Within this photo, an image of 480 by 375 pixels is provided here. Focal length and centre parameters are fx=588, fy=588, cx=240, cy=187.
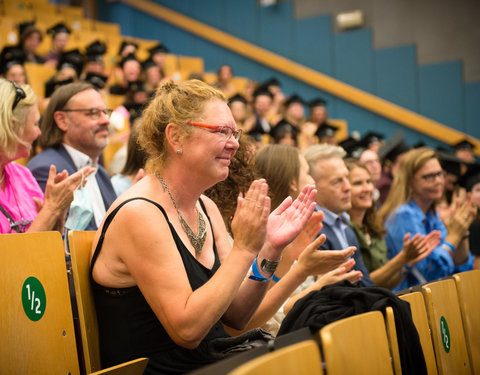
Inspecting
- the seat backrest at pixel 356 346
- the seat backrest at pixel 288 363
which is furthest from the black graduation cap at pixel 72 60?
the seat backrest at pixel 288 363

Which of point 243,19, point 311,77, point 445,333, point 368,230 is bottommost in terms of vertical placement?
point 368,230

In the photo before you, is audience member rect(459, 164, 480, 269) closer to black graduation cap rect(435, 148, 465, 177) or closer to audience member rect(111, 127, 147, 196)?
black graduation cap rect(435, 148, 465, 177)

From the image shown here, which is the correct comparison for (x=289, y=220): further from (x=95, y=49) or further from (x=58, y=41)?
(x=58, y=41)

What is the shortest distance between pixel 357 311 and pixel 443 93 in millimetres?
9044

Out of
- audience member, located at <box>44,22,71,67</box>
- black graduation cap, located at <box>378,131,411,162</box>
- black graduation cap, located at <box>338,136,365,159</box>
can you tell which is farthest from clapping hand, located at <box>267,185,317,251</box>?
audience member, located at <box>44,22,71,67</box>

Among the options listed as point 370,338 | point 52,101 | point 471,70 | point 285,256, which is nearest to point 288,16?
point 471,70

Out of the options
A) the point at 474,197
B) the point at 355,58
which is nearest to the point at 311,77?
the point at 355,58

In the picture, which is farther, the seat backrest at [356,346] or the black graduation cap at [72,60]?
the black graduation cap at [72,60]

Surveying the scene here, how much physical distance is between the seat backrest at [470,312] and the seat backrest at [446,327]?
0.03 metres

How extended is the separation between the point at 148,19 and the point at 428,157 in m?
9.46

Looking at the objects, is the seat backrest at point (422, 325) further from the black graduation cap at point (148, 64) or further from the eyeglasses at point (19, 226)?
the black graduation cap at point (148, 64)

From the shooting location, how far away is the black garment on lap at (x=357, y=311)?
6.04 feet

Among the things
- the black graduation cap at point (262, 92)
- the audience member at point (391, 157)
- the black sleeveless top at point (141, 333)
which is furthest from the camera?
the black graduation cap at point (262, 92)

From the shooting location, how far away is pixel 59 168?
324 centimetres
